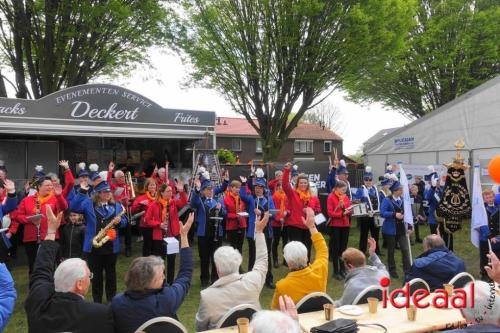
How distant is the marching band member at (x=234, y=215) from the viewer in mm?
7598

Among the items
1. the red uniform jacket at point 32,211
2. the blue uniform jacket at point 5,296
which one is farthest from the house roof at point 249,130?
the blue uniform jacket at point 5,296

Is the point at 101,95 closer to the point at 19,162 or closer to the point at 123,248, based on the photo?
the point at 19,162

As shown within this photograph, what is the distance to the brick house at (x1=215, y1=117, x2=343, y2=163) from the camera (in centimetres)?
3734

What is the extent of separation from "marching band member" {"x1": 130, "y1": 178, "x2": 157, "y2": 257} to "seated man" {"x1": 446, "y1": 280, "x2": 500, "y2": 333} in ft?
18.4

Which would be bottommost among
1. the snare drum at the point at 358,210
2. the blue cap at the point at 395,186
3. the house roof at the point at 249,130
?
the snare drum at the point at 358,210

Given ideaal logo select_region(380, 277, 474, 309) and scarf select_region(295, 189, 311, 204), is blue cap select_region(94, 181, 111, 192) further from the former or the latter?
ideaal logo select_region(380, 277, 474, 309)

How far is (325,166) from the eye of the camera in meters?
14.1

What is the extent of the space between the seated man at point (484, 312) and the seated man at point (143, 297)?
6.50 ft

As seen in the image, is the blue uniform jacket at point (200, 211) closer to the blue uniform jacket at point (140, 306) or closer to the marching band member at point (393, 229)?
the marching band member at point (393, 229)

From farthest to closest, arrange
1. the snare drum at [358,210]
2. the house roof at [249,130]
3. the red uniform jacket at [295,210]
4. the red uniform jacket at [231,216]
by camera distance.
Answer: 1. the house roof at [249,130]
2. the snare drum at [358,210]
3. the red uniform jacket at [295,210]
4. the red uniform jacket at [231,216]

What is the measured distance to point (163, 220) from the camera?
6988 mm

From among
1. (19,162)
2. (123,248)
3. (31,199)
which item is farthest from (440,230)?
(19,162)

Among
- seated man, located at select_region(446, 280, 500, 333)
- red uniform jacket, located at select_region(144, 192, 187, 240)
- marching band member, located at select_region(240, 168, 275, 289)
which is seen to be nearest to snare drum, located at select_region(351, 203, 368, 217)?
marching band member, located at select_region(240, 168, 275, 289)

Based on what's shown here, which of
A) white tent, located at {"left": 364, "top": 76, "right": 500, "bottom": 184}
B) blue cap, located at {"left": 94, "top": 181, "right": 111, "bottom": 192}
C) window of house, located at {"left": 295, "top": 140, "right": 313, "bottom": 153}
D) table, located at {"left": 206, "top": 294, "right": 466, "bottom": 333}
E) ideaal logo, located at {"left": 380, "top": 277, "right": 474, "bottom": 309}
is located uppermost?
window of house, located at {"left": 295, "top": 140, "right": 313, "bottom": 153}
